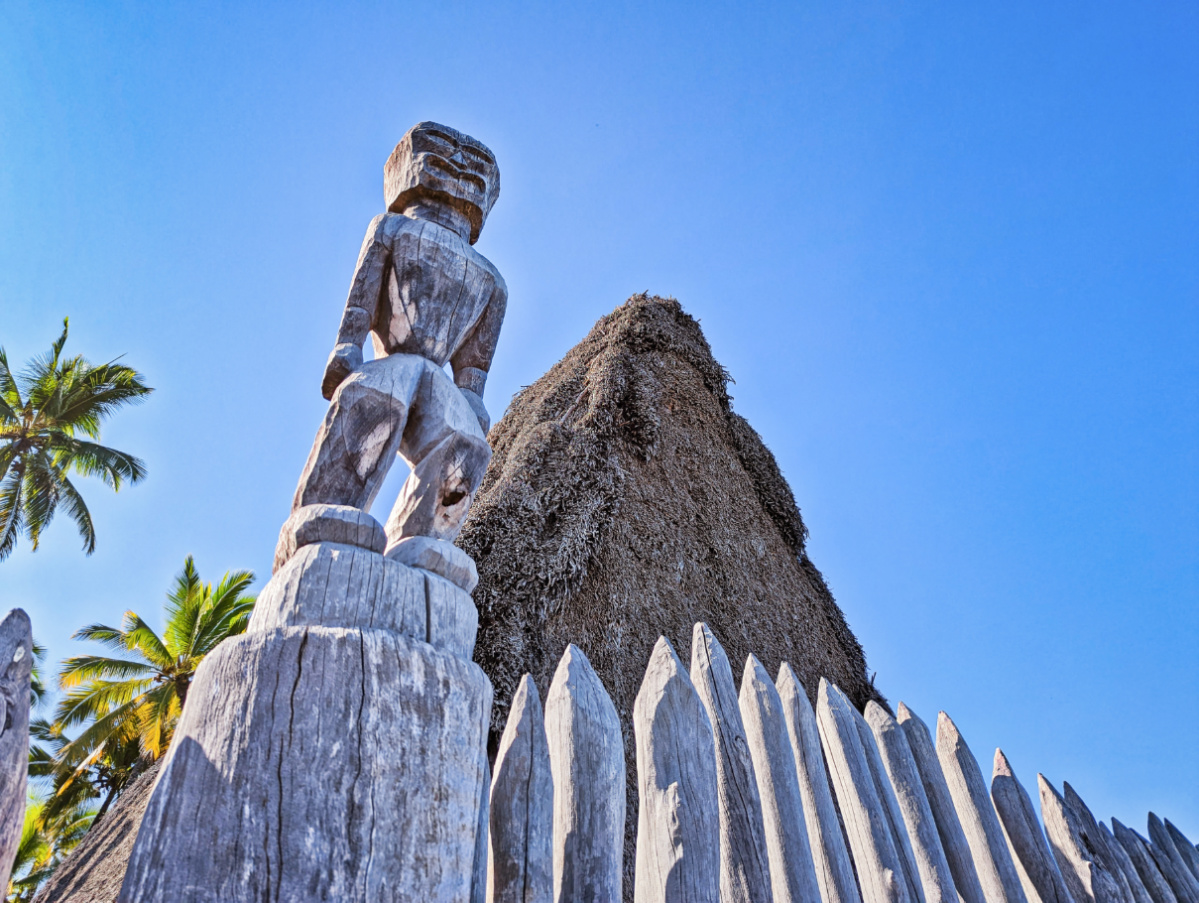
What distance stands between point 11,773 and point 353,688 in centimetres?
56

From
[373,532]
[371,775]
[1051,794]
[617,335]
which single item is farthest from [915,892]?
[617,335]

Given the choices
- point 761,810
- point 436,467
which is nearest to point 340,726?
point 436,467

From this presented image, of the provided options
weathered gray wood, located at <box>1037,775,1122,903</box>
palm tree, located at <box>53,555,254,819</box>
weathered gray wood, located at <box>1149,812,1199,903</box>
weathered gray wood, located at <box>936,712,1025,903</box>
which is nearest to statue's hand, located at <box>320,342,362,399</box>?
weathered gray wood, located at <box>936,712,1025,903</box>

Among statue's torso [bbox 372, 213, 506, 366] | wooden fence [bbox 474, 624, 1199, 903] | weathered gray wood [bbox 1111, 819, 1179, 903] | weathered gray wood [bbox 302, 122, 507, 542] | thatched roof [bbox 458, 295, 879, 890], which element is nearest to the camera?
wooden fence [bbox 474, 624, 1199, 903]

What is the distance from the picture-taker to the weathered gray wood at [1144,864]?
3.41 meters

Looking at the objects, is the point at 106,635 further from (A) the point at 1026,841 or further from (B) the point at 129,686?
(A) the point at 1026,841

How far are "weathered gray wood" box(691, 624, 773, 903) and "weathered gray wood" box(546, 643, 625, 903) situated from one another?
356 millimetres

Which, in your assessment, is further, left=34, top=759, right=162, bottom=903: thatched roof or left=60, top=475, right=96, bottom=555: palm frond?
left=60, top=475, right=96, bottom=555: palm frond

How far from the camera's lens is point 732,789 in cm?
A: 219

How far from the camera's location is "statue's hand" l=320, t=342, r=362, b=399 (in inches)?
98.3

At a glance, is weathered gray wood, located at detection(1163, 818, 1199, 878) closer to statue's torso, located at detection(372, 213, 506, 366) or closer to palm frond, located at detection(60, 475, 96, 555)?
statue's torso, located at detection(372, 213, 506, 366)

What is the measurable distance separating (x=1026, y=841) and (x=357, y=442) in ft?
9.38

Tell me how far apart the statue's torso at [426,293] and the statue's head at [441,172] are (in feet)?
0.91

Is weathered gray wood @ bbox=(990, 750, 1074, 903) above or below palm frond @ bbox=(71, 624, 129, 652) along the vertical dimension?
below
